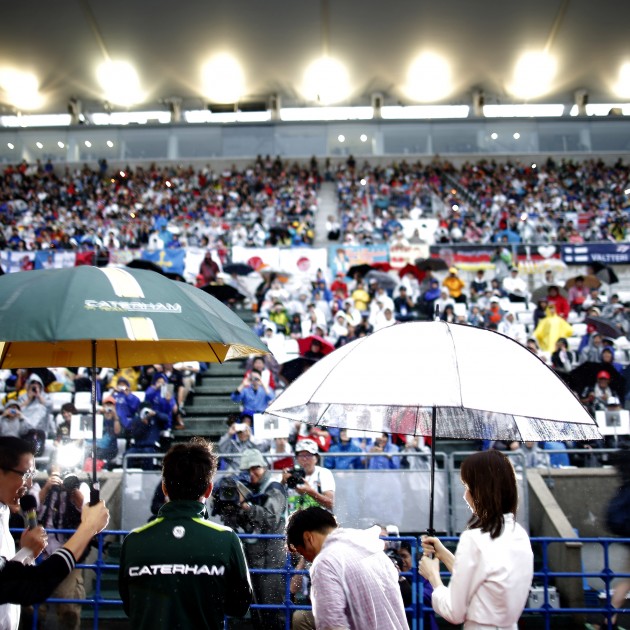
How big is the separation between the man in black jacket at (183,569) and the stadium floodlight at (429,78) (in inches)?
1276

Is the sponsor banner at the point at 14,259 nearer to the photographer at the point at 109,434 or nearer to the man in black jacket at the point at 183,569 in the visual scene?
the photographer at the point at 109,434

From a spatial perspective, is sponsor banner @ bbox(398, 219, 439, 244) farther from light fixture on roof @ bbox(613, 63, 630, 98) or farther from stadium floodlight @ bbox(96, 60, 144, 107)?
stadium floodlight @ bbox(96, 60, 144, 107)

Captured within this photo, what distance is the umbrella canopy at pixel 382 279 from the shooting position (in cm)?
1761

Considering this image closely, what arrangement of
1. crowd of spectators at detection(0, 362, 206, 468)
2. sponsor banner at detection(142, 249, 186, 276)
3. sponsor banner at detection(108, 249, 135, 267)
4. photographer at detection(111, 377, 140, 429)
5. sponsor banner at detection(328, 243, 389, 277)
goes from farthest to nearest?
sponsor banner at detection(108, 249, 135, 267) < sponsor banner at detection(328, 243, 389, 277) < sponsor banner at detection(142, 249, 186, 276) < photographer at detection(111, 377, 140, 429) < crowd of spectators at detection(0, 362, 206, 468)

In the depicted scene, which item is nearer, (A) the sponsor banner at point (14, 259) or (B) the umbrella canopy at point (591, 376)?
(B) the umbrella canopy at point (591, 376)

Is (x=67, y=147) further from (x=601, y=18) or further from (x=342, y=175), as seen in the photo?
(x=601, y=18)

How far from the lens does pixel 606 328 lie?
13.2 metres

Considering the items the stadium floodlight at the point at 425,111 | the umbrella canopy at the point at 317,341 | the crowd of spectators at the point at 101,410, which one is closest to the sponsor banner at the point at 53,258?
the crowd of spectators at the point at 101,410

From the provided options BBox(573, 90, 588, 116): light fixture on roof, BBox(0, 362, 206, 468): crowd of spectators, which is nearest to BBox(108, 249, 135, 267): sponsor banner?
BBox(0, 362, 206, 468): crowd of spectators

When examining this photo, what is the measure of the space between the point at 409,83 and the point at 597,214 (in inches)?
509

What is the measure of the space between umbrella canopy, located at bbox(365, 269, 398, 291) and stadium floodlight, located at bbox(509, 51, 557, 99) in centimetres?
1965

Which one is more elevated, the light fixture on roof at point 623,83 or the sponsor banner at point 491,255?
the light fixture on roof at point 623,83

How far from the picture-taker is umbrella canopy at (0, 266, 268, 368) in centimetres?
269

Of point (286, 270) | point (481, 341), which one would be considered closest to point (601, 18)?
point (286, 270)
